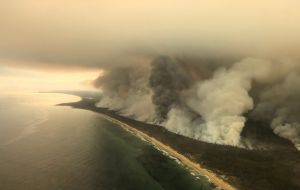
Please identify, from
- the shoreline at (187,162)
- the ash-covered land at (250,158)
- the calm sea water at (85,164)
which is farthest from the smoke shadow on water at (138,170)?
the ash-covered land at (250,158)

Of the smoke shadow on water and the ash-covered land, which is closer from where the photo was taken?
the smoke shadow on water

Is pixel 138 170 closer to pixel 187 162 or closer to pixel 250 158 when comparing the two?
pixel 187 162

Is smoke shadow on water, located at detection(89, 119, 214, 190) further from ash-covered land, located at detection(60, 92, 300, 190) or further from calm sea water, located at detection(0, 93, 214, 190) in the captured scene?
ash-covered land, located at detection(60, 92, 300, 190)

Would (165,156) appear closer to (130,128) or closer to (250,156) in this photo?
(250,156)

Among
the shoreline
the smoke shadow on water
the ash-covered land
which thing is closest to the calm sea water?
the smoke shadow on water

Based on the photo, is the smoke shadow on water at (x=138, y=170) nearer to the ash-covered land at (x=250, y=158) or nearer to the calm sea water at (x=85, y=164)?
the calm sea water at (x=85, y=164)

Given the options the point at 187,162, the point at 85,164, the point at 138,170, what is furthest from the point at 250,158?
the point at 85,164
